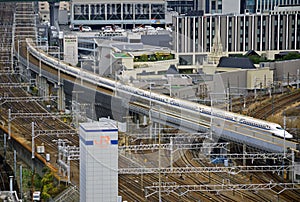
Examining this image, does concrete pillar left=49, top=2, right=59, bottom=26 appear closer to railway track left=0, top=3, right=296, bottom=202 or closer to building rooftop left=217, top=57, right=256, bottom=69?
railway track left=0, top=3, right=296, bottom=202

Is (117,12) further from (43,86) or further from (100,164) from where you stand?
(100,164)

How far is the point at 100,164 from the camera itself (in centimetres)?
1011

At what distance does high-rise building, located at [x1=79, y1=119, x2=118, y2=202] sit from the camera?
33.2 feet

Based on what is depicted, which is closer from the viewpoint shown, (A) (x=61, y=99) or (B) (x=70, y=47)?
(A) (x=61, y=99)

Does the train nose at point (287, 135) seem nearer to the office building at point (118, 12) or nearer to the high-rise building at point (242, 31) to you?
the high-rise building at point (242, 31)

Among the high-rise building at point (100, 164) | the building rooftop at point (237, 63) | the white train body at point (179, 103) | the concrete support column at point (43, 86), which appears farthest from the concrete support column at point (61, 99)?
the high-rise building at point (100, 164)

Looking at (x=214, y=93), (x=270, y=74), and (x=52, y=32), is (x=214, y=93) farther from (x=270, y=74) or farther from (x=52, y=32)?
(x=52, y=32)

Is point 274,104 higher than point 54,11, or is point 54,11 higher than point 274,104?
point 54,11

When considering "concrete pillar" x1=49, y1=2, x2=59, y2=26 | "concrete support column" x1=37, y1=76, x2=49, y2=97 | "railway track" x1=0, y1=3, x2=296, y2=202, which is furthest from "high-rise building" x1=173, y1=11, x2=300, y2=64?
"concrete pillar" x1=49, y1=2, x2=59, y2=26

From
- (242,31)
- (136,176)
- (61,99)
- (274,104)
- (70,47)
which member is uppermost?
(242,31)

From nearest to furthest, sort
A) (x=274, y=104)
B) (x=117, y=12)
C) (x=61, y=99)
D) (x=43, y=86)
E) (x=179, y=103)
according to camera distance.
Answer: (x=179, y=103)
(x=274, y=104)
(x=61, y=99)
(x=43, y=86)
(x=117, y=12)

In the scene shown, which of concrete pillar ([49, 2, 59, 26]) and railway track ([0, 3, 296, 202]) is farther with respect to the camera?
concrete pillar ([49, 2, 59, 26])

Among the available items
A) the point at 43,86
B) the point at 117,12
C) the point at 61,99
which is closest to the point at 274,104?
the point at 61,99

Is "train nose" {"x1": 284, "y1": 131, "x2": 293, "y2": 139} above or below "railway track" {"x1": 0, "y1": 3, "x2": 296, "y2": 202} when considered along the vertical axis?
above
